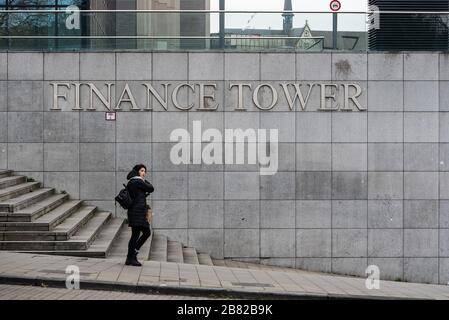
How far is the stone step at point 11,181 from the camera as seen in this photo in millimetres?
14569

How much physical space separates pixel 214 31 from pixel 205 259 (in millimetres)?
5505

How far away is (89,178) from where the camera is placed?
1611 cm

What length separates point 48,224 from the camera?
41.2ft

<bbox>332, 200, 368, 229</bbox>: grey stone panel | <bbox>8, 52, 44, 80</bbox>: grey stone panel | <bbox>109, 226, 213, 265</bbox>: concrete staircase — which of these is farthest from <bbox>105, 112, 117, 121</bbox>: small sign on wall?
<bbox>332, 200, 368, 229</bbox>: grey stone panel

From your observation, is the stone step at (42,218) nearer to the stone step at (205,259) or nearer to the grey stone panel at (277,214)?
the stone step at (205,259)

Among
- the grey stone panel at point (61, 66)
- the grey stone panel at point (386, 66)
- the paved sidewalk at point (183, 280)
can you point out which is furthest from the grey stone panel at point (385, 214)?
the grey stone panel at point (61, 66)

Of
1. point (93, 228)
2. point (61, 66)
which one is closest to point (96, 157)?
point (61, 66)

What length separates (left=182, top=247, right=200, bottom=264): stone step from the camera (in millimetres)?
14162

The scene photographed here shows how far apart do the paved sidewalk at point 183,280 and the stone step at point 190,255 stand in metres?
1.58

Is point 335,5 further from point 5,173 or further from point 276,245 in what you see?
point 5,173

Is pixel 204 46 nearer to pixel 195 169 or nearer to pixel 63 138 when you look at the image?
pixel 195 169
